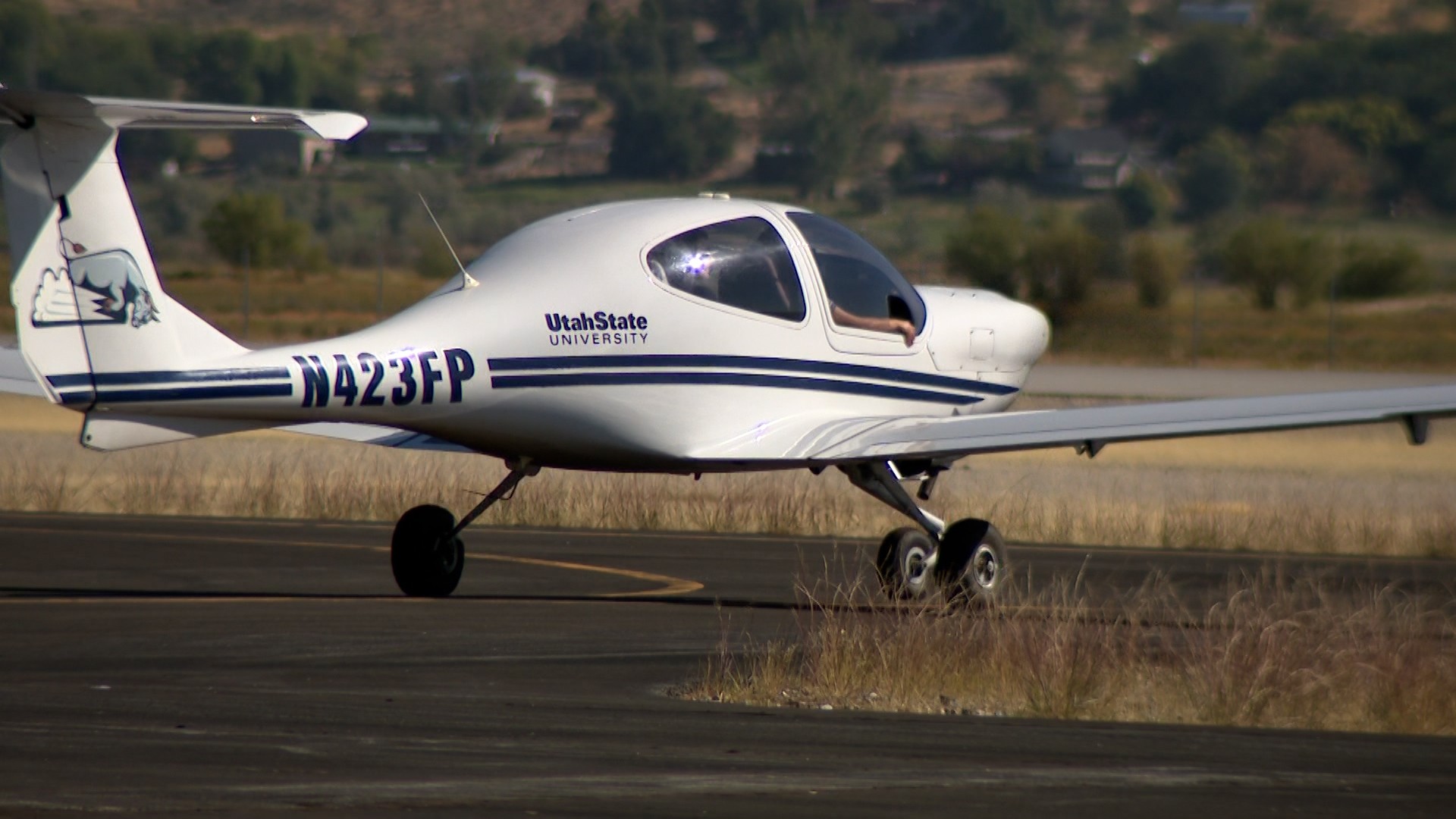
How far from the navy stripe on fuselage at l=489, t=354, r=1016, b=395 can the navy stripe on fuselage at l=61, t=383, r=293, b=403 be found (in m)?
1.73

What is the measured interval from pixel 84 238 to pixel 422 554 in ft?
14.9

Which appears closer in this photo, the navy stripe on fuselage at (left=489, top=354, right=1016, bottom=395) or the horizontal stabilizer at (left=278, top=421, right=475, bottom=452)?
the navy stripe on fuselage at (left=489, top=354, right=1016, bottom=395)

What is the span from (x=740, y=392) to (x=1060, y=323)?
46.6 metres

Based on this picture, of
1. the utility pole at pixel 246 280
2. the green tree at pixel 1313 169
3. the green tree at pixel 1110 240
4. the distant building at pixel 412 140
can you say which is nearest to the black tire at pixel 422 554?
→ the utility pole at pixel 246 280

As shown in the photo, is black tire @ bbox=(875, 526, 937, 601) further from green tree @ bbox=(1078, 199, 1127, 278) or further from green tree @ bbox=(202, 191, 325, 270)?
green tree @ bbox=(202, 191, 325, 270)

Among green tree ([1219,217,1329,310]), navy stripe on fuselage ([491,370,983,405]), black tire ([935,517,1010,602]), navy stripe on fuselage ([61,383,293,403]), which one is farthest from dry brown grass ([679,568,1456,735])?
green tree ([1219,217,1329,310])

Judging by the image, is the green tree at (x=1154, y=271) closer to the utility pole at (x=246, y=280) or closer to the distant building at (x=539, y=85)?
the utility pole at (x=246, y=280)

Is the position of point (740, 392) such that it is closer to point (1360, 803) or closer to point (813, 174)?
point (1360, 803)

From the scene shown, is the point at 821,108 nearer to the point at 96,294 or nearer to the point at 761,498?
the point at 761,498

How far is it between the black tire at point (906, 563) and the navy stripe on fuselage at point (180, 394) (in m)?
5.03

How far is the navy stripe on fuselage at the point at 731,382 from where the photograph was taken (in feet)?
51.9

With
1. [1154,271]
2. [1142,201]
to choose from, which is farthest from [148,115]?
[1142,201]

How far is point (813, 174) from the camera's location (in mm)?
153000

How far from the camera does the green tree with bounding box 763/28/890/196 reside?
154 meters
